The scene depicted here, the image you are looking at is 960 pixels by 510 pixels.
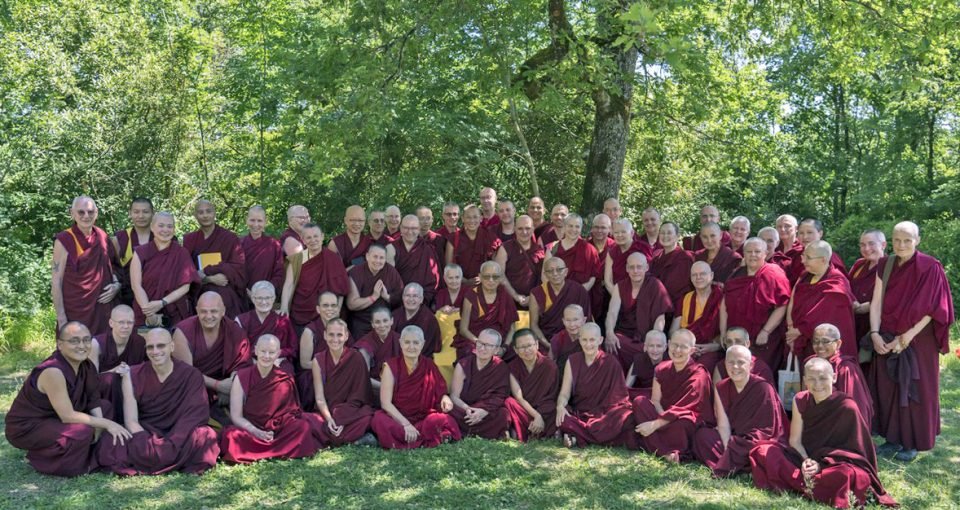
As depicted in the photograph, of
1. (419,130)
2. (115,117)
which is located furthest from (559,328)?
(115,117)

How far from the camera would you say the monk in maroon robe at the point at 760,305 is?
7.14 meters

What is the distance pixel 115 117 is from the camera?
46.2 ft

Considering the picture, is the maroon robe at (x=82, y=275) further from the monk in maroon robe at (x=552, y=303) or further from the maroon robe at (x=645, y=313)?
the maroon robe at (x=645, y=313)

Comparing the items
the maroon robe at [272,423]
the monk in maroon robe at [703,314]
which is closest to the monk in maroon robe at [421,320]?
the maroon robe at [272,423]

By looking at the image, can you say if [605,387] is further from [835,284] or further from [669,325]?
[835,284]

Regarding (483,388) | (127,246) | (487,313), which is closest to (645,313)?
(487,313)

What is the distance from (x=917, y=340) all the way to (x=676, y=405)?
2.17 meters

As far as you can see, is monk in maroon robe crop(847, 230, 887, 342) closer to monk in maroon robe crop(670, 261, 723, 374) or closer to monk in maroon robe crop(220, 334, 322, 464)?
monk in maroon robe crop(670, 261, 723, 374)

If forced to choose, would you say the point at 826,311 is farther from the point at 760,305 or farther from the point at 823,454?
the point at 823,454

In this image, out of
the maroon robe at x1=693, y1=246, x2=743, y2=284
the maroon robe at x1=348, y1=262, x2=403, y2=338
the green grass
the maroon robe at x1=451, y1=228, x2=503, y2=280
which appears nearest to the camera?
the green grass

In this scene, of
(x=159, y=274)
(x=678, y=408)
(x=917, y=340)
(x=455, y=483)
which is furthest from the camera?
(x=159, y=274)

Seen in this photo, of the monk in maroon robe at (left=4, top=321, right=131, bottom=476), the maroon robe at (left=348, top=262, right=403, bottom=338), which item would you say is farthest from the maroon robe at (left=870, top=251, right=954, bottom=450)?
the monk in maroon robe at (left=4, top=321, right=131, bottom=476)

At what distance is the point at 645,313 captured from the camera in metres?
7.69

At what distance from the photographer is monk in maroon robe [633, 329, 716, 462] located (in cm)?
638
